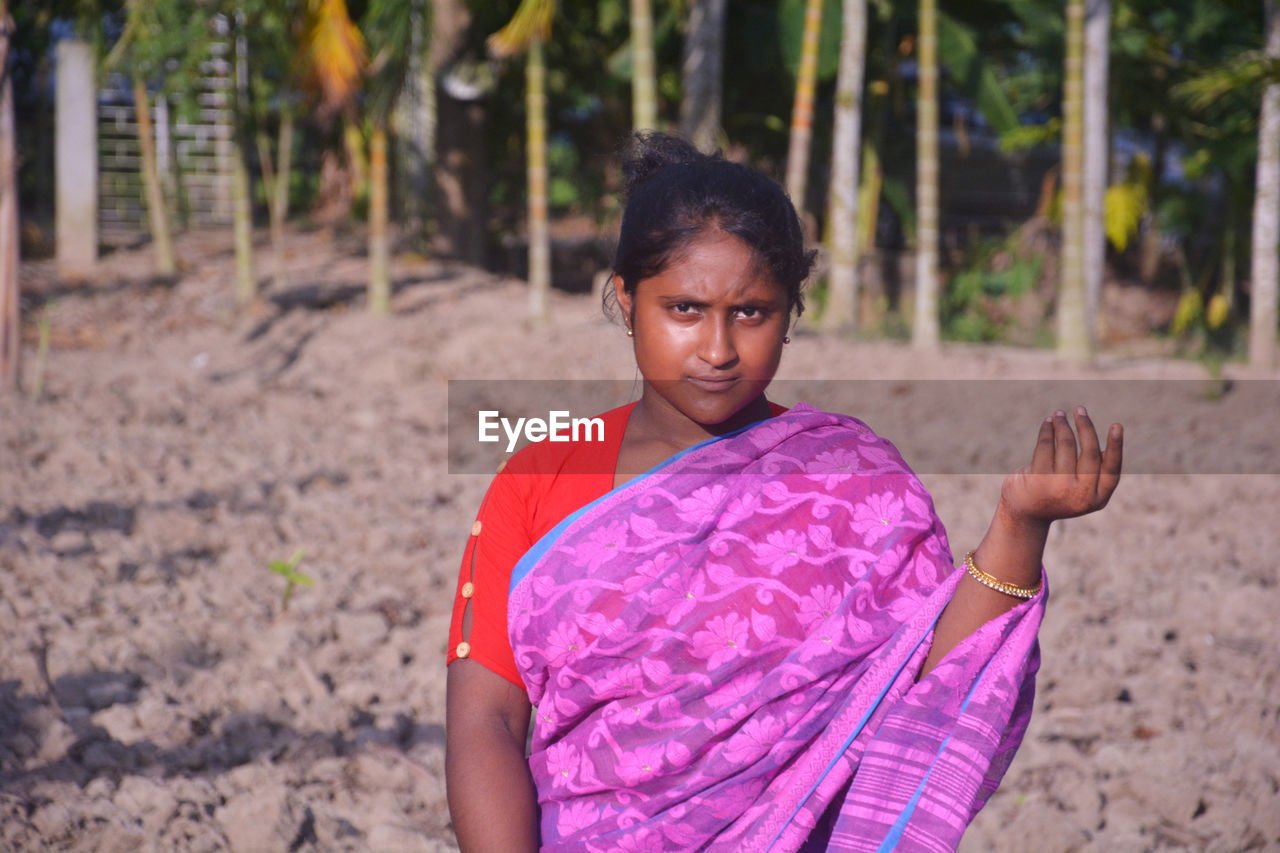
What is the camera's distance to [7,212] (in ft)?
21.9

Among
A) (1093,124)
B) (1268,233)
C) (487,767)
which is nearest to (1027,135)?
(1093,124)

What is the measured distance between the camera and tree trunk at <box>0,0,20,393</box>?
6.52 m

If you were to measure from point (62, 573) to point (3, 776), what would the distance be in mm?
1640

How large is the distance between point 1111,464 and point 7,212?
23.0 ft

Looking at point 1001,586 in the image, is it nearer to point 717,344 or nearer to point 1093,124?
point 717,344

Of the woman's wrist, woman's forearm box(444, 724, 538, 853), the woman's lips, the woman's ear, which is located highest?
the woman's ear

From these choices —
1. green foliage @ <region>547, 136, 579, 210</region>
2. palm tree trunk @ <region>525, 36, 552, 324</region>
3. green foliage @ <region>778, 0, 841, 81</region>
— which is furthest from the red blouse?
green foliage @ <region>547, 136, 579, 210</region>

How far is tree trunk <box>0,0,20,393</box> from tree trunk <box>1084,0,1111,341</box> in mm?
8257

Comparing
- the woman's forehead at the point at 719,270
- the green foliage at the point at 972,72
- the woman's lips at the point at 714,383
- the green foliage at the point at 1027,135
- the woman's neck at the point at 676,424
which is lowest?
the woman's neck at the point at 676,424

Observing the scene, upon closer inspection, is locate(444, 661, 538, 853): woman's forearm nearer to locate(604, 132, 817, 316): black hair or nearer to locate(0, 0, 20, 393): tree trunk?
locate(604, 132, 817, 316): black hair

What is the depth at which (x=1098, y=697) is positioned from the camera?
366cm

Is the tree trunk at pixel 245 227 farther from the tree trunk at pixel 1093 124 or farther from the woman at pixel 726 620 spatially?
the woman at pixel 726 620

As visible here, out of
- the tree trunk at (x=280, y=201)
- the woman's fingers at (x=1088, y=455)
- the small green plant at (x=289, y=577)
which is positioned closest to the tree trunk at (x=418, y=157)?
the tree trunk at (x=280, y=201)

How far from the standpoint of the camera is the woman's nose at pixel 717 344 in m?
1.56
